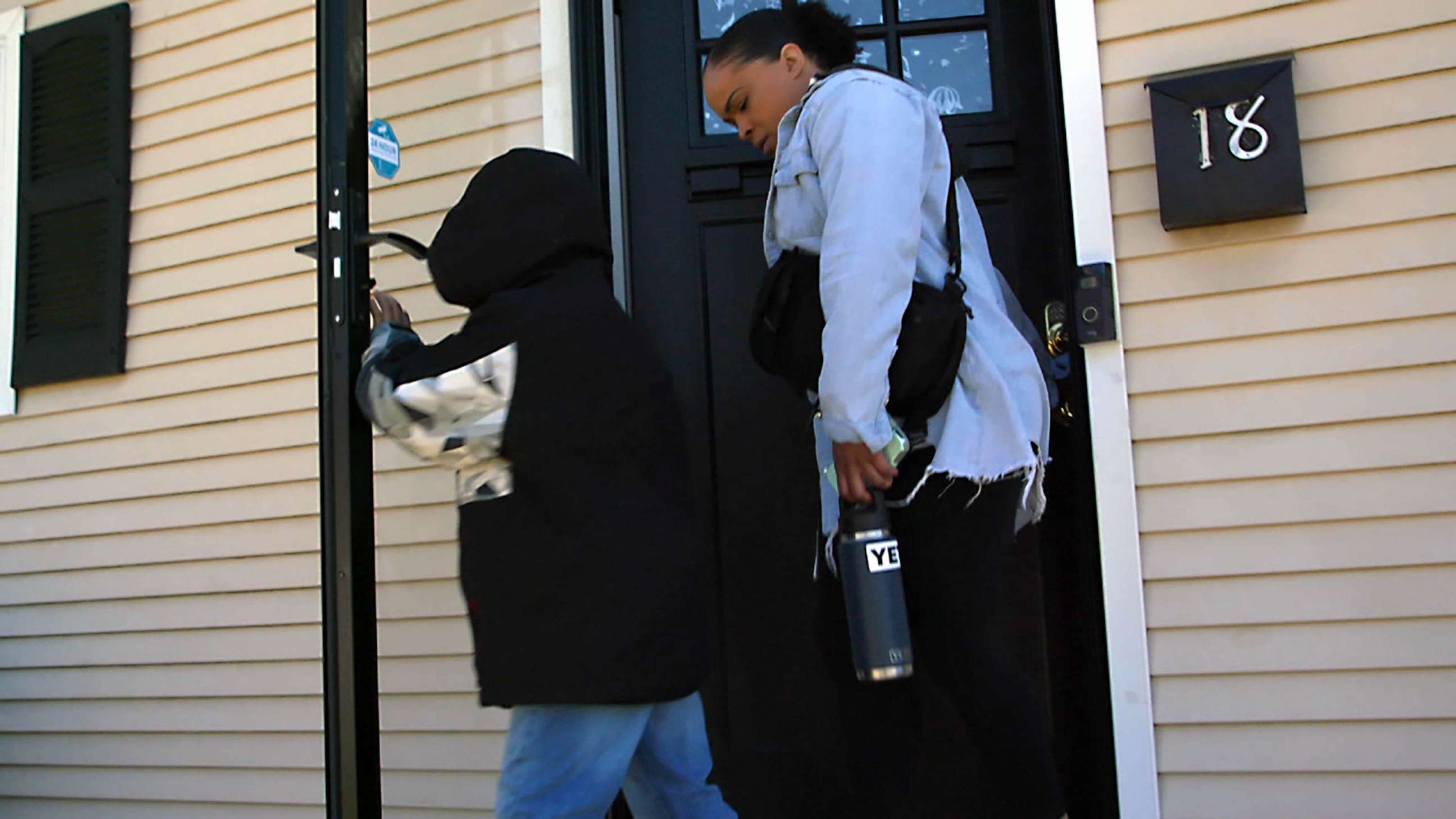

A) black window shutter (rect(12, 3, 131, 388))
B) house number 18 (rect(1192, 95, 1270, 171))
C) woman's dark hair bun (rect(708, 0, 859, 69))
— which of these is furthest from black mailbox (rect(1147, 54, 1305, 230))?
black window shutter (rect(12, 3, 131, 388))

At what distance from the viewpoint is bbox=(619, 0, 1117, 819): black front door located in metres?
2.47

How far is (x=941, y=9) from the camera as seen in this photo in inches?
105

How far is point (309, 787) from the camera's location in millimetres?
3217

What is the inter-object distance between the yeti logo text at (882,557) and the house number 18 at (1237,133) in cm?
108

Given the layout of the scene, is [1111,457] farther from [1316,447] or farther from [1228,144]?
[1228,144]

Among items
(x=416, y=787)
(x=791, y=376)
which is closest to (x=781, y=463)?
(x=791, y=376)

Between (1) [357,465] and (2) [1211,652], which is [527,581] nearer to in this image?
(1) [357,465]

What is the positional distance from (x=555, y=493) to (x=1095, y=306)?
125 cm

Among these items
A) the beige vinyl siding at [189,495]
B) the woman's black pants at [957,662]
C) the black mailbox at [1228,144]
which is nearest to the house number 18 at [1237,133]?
the black mailbox at [1228,144]

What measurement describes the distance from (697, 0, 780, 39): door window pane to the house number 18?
3.52 feet

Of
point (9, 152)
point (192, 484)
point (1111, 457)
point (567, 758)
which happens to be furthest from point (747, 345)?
point (9, 152)

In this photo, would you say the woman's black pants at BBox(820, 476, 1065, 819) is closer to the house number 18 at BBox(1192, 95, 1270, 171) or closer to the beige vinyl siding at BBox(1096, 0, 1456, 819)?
the beige vinyl siding at BBox(1096, 0, 1456, 819)

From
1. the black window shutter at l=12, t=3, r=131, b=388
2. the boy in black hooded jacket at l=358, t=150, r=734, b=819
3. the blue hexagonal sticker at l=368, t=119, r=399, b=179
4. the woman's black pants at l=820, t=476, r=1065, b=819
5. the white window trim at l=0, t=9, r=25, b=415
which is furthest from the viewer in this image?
the white window trim at l=0, t=9, r=25, b=415

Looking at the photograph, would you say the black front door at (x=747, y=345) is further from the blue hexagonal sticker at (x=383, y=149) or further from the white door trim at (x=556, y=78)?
the blue hexagonal sticker at (x=383, y=149)
